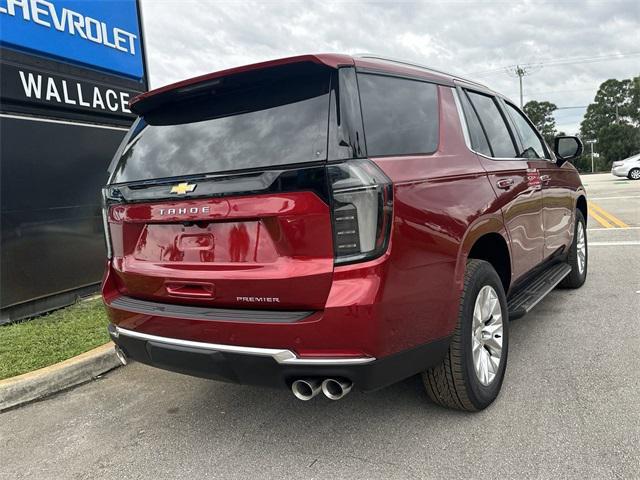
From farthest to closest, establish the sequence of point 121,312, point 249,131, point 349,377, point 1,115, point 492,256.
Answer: point 1,115, point 492,256, point 121,312, point 249,131, point 349,377

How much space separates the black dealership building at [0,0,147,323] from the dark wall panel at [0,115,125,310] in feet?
0.03

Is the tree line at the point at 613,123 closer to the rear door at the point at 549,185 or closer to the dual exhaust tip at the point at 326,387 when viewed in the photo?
the rear door at the point at 549,185

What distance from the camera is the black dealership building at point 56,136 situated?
17.1ft

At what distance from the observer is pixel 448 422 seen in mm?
2854

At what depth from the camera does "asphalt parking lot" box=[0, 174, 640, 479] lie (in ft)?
8.20

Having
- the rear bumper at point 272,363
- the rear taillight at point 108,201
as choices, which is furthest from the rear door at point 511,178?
the rear taillight at point 108,201

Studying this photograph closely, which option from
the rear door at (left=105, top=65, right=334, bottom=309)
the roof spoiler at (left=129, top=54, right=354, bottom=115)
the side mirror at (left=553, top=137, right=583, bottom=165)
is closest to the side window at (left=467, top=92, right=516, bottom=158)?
the side mirror at (left=553, top=137, right=583, bottom=165)

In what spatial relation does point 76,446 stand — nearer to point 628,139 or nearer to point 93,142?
point 93,142

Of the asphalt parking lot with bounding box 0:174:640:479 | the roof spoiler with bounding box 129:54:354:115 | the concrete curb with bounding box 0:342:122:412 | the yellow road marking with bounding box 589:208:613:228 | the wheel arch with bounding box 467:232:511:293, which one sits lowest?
the asphalt parking lot with bounding box 0:174:640:479

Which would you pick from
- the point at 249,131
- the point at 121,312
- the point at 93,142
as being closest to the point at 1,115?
the point at 93,142

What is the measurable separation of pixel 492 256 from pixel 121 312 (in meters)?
2.28

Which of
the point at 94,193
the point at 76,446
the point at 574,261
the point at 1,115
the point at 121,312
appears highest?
the point at 1,115

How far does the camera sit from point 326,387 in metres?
2.29

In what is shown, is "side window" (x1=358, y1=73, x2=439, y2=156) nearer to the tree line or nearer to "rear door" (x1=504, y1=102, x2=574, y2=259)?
"rear door" (x1=504, y1=102, x2=574, y2=259)
